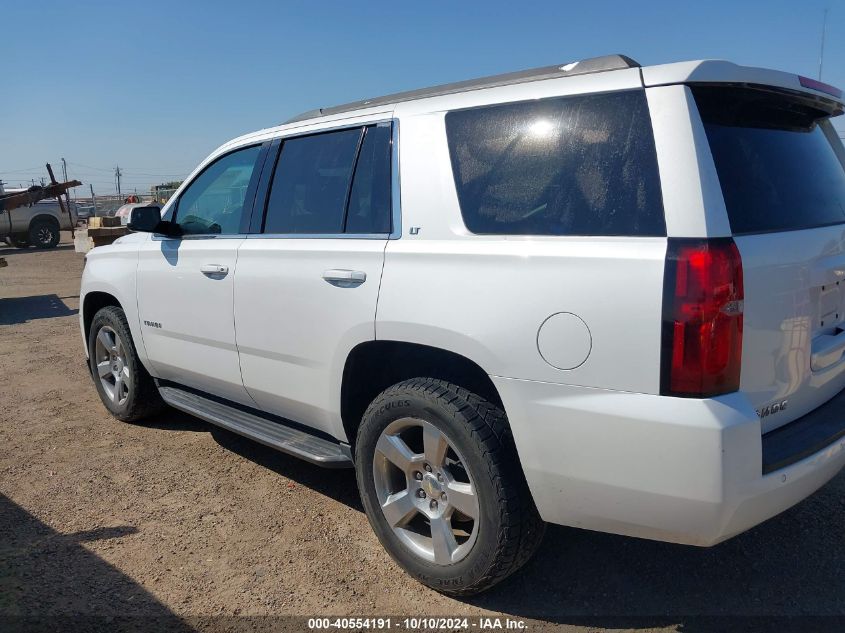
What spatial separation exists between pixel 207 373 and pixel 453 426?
1.92 meters

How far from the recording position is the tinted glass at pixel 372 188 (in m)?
3.08

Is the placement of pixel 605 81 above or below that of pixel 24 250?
above

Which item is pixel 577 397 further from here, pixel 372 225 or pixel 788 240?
pixel 372 225

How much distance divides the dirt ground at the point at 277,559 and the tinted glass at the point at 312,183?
1485mm

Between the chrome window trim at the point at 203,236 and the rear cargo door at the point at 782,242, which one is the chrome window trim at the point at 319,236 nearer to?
the chrome window trim at the point at 203,236

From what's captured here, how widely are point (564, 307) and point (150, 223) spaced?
2883 millimetres

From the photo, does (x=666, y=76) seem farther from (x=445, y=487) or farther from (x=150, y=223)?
(x=150, y=223)

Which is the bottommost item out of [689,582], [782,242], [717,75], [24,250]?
[689,582]

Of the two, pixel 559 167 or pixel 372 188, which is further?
pixel 372 188

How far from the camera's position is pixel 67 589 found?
2.97m

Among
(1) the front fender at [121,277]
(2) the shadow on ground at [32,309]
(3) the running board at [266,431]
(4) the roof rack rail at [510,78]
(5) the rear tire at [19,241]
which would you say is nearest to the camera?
(4) the roof rack rail at [510,78]

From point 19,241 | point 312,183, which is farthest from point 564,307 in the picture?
point 19,241

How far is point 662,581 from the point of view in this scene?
296 cm

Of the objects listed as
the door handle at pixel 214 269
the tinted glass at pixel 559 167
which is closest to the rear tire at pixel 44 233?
the door handle at pixel 214 269
